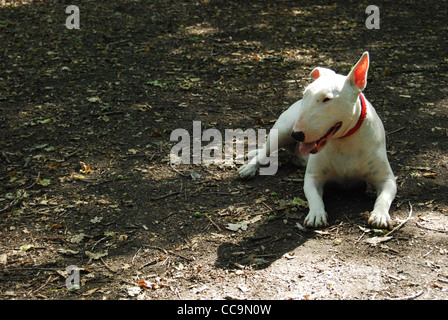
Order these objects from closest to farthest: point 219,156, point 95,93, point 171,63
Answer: point 219,156, point 95,93, point 171,63

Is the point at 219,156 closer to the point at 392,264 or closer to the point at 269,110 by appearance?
the point at 269,110

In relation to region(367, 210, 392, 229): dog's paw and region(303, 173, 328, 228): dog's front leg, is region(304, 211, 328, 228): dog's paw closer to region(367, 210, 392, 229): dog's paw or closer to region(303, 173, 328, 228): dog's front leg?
region(303, 173, 328, 228): dog's front leg

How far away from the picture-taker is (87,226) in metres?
4.40

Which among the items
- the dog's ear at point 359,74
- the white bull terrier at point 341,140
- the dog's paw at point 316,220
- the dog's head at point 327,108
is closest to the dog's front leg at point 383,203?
the white bull terrier at point 341,140

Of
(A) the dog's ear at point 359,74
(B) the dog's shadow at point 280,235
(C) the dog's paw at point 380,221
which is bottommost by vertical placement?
(B) the dog's shadow at point 280,235

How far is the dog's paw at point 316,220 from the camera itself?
4152 mm

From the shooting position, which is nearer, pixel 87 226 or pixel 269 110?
pixel 87 226

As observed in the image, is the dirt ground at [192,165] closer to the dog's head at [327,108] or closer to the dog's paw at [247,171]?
the dog's paw at [247,171]

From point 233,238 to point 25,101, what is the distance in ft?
14.2

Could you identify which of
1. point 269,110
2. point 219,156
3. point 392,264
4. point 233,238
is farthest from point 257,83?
point 392,264

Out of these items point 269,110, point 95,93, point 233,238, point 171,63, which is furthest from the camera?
point 171,63

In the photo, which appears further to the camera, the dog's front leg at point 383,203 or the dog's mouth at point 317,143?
the dog's front leg at point 383,203

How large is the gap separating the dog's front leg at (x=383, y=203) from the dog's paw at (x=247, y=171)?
4.30 ft

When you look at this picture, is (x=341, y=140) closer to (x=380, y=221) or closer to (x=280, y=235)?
(x=380, y=221)
